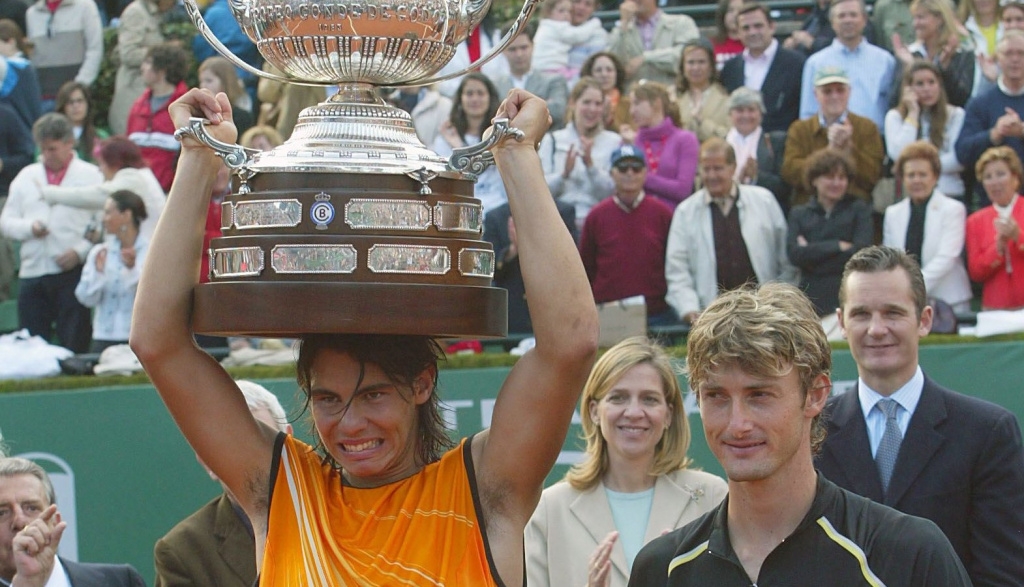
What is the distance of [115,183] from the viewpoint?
31.4 ft

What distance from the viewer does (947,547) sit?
9.70ft

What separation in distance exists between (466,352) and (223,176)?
→ 1842 mm

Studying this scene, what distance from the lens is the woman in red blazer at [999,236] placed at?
8.15 meters

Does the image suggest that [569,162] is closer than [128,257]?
No

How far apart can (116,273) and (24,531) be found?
14.6 feet

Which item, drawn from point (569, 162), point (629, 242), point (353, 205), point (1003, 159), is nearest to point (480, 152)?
point (353, 205)

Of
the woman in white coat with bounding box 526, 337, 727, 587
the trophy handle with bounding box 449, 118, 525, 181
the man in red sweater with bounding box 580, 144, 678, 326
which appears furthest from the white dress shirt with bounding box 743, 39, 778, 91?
the trophy handle with bounding box 449, 118, 525, 181

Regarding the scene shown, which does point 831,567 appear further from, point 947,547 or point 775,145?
point 775,145

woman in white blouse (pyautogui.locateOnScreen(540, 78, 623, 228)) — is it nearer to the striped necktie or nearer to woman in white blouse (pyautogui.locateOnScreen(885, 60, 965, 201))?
woman in white blouse (pyautogui.locateOnScreen(885, 60, 965, 201))

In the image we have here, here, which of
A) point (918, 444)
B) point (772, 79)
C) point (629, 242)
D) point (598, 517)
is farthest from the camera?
point (772, 79)

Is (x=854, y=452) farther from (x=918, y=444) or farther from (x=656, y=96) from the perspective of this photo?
(x=656, y=96)

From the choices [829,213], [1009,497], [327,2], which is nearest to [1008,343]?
[829,213]

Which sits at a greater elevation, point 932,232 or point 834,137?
point 834,137

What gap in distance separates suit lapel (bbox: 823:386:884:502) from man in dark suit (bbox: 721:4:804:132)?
6.11 meters
